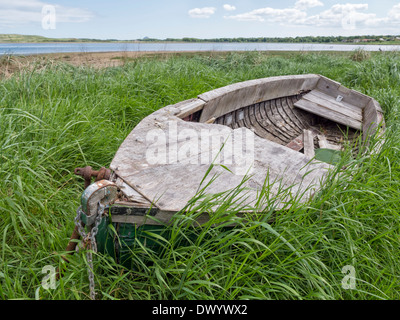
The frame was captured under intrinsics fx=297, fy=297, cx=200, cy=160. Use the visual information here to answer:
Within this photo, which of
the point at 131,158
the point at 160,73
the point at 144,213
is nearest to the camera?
the point at 144,213

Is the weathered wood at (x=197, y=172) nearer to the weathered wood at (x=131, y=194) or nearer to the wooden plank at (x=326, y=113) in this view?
the weathered wood at (x=131, y=194)

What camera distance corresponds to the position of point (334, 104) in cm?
488

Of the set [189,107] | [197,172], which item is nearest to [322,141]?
[189,107]

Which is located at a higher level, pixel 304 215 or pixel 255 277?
pixel 304 215

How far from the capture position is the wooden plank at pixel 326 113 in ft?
14.2

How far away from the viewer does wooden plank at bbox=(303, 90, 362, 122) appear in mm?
4566

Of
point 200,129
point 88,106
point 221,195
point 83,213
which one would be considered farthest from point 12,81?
point 221,195

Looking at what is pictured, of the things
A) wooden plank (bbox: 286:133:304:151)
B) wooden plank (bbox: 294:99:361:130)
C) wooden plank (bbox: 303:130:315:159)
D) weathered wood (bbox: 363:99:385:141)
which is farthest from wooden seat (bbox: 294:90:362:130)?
wooden plank (bbox: 286:133:304:151)

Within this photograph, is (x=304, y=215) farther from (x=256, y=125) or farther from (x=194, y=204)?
(x=256, y=125)

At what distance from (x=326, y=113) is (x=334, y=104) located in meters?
0.40

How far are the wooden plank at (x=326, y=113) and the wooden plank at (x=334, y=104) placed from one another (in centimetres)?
9
